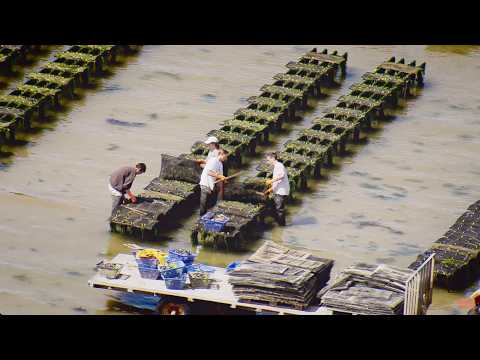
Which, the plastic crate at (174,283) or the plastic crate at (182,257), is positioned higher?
the plastic crate at (182,257)

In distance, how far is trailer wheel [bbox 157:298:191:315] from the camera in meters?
28.6

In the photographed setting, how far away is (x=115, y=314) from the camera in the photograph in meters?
29.2

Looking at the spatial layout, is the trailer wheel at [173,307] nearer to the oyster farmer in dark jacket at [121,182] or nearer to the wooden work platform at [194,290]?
the wooden work platform at [194,290]

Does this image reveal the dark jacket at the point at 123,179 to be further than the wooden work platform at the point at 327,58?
No

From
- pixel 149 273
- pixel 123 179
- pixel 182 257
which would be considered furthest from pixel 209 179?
pixel 149 273

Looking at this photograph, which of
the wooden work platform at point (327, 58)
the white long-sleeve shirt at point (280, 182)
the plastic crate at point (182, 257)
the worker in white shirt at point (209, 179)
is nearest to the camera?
the plastic crate at point (182, 257)

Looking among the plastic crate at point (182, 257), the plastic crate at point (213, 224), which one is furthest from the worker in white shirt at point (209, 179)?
the plastic crate at point (182, 257)

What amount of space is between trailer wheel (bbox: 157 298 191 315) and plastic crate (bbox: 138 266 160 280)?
505 mm

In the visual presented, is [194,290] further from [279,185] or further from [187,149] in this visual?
[187,149]

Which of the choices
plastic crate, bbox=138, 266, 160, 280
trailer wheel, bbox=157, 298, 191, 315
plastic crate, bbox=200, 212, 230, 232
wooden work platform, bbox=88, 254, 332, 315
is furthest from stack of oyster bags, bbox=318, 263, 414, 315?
plastic crate, bbox=200, 212, 230, 232

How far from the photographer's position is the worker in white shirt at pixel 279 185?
108 ft

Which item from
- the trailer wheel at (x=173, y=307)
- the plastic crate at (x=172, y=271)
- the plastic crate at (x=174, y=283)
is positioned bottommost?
the trailer wheel at (x=173, y=307)

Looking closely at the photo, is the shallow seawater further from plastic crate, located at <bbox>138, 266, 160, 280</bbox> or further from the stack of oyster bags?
the stack of oyster bags

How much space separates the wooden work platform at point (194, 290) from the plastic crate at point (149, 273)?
8 cm
